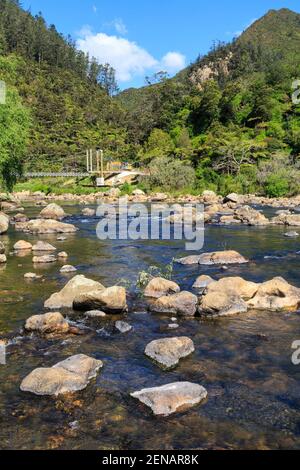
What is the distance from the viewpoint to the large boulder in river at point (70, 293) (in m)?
11.1

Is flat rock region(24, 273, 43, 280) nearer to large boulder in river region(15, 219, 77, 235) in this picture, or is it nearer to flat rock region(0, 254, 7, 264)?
flat rock region(0, 254, 7, 264)

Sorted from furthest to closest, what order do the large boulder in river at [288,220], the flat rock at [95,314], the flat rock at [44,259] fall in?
the large boulder in river at [288,220]
the flat rock at [44,259]
the flat rock at [95,314]

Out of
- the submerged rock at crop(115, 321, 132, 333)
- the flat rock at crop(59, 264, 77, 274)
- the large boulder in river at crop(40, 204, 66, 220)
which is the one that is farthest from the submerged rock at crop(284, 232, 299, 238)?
the large boulder in river at crop(40, 204, 66, 220)

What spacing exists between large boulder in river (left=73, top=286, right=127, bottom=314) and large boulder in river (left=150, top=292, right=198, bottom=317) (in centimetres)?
85

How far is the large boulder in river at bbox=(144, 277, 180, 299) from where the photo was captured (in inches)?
479

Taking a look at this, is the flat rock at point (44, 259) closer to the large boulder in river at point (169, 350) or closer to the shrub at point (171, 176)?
the large boulder in river at point (169, 350)

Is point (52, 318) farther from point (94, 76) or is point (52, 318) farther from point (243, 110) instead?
point (94, 76)

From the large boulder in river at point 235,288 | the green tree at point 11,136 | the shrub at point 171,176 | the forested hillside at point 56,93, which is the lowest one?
the large boulder in river at point 235,288

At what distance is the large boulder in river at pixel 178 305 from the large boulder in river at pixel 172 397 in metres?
3.70

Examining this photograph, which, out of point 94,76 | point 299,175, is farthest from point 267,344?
point 94,76

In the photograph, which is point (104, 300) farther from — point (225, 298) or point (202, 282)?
point (202, 282)

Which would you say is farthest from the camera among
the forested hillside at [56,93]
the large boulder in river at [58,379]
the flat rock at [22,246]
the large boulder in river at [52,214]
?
the forested hillside at [56,93]

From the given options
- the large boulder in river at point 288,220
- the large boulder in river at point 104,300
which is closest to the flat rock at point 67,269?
the large boulder in river at point 104,300

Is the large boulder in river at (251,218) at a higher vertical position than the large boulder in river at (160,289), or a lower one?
higher
